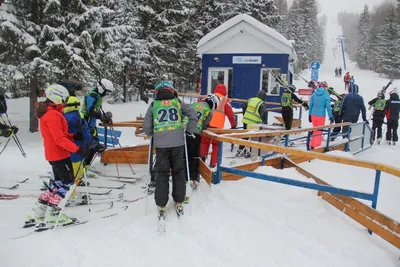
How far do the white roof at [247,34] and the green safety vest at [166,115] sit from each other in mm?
15089

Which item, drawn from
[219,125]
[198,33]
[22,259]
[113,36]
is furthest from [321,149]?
[198,33]

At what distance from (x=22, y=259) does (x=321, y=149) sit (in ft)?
25.2

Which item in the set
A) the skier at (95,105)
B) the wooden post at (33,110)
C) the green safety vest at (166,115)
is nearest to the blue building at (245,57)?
the wooden post at (33,110)

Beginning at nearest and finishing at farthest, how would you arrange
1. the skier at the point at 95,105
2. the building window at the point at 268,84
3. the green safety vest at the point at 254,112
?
the skier at the point at 95,105 → the green safety vest at the point at 254,112 → the building window at the point at 268,84

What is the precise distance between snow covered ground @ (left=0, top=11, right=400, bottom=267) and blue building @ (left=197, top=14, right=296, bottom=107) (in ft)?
46.7

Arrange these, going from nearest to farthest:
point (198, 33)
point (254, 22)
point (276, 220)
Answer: point (276, 220) < point (254, 22) < point (198, 33)

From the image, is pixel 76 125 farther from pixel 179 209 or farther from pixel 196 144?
pixel 179 209

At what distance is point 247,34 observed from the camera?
18.6 meters

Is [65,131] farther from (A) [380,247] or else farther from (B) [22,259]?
(A) [380,247]

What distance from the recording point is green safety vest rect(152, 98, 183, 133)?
163 inches

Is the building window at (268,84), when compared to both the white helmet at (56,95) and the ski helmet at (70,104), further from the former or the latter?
the white helmet at (56,95)

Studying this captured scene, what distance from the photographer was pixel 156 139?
4.18 metres

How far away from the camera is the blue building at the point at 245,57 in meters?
18.1

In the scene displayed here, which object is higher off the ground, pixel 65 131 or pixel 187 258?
pixel 65 131
